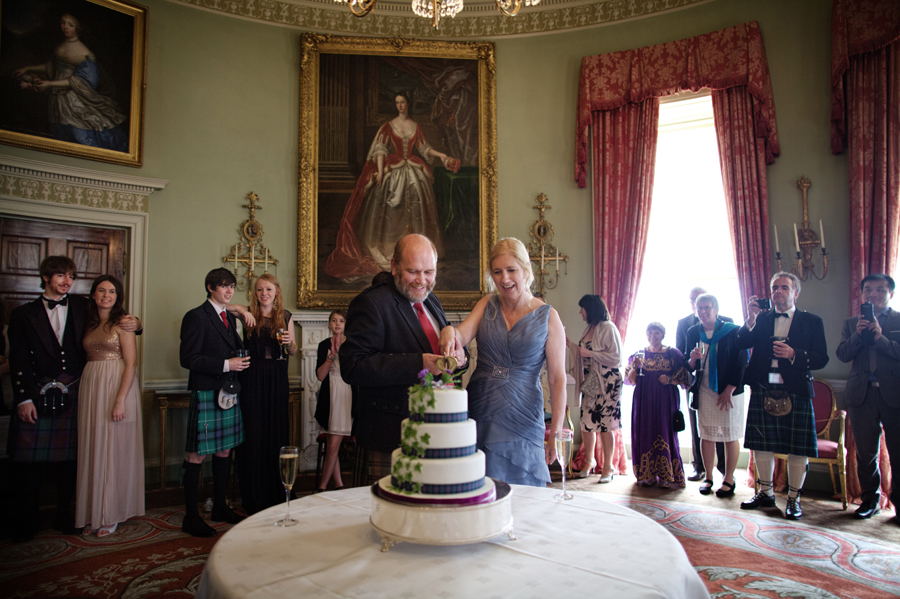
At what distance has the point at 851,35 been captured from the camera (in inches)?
209

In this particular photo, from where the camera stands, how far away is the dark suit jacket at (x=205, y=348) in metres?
4.00

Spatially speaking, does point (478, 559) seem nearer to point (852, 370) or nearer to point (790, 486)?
point (790, 486)

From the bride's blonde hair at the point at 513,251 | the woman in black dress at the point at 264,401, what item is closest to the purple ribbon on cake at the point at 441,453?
the bride's blonde hair at the point at 513,251

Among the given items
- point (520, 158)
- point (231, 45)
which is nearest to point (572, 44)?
point (520, 158)

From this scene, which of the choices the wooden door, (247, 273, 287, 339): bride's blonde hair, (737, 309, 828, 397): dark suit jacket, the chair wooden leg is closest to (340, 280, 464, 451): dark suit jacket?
(247, 273, 287, 339): bride's blonde hair

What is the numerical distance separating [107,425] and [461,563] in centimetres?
371

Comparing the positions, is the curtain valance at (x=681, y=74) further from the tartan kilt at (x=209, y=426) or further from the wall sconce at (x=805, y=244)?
the tartan kilt at (x=209, y=426)

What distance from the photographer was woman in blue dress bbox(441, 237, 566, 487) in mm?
2459

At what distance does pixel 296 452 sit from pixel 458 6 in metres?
3.35

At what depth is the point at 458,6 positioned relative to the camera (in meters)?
3.96

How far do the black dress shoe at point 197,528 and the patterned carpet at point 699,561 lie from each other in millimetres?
53

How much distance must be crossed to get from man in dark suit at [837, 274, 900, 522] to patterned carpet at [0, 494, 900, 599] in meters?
0.70

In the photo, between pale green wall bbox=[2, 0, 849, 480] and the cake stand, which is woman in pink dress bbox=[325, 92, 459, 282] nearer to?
pale green wall bbox=[2, 0, 849, 480]

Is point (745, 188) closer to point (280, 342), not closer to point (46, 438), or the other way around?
point (280, 342)
